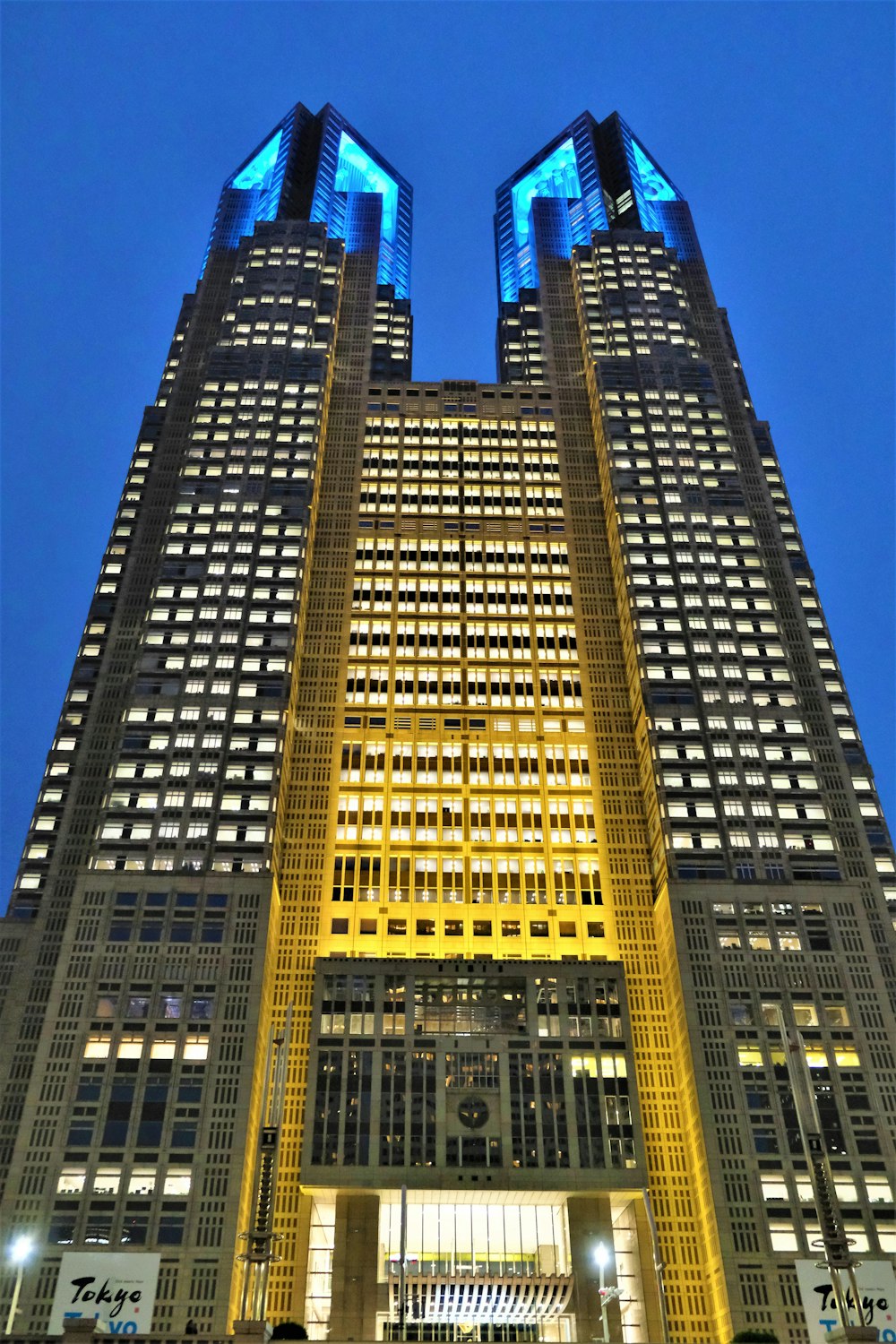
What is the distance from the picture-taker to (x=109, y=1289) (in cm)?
6606

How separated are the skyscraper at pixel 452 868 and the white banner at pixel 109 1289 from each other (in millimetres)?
6591

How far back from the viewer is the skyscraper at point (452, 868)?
87188 mm

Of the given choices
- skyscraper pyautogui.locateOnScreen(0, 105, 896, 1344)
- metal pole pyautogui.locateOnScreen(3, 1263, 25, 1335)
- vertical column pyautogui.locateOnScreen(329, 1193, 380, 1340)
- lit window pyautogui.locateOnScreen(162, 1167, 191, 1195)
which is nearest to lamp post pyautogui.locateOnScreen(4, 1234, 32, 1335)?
metal pole pyautogui.locateOnScreen(3, 1263, 25, 1335)

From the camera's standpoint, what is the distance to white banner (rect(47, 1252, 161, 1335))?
64.2 meters

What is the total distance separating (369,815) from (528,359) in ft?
282

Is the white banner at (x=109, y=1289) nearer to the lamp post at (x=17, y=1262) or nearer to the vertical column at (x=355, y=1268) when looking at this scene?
the lamp post at (x=17, y=1262)

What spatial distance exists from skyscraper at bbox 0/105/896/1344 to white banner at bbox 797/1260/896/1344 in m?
5.55

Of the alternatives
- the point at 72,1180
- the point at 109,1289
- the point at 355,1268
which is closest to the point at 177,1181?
the point at 72,1180

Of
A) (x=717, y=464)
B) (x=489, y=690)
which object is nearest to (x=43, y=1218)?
(x=489, y=690)

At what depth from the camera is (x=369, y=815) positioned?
117375 millimetres

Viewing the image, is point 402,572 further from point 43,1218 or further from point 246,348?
point 43,1218

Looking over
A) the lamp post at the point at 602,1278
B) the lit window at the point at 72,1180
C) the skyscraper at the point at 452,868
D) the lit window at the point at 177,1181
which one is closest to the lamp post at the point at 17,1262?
the skyscraper at the point at 452,868

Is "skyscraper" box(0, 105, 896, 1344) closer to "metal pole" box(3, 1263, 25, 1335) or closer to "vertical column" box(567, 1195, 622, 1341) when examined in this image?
"vertical column" box(567, 1195, 622, 1341)

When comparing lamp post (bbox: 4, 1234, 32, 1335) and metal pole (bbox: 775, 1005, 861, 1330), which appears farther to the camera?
lamp post (bbox: 4, 1234, 32, 1335)
